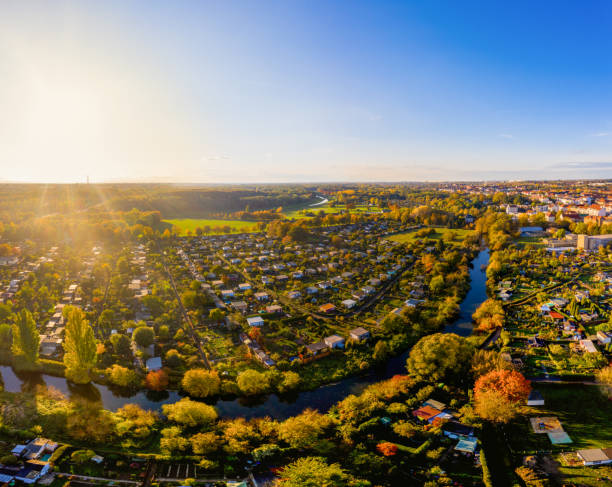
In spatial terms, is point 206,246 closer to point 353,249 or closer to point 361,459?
point 353,249

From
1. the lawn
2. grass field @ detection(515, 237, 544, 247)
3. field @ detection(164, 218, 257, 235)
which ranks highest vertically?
field @ detection(164, 218, 257, 235)

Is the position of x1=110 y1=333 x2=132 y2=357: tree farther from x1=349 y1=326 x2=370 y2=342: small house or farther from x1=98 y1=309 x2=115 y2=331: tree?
x1=349 y1=326 x2=370 y2=342: small house

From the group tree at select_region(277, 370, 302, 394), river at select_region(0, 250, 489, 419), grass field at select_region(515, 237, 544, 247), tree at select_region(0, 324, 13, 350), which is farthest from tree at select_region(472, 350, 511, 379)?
grass field at select_region(515, 237, 544, 247)

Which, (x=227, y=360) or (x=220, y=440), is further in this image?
(x=227, y=360)

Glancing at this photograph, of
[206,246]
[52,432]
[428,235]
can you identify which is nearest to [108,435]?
[52,432]

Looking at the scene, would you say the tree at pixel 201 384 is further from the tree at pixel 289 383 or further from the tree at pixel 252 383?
the tree at pixel 289 383

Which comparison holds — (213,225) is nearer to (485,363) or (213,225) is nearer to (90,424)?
(90,424)

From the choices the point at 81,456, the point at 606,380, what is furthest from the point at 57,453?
the point at 606,380
